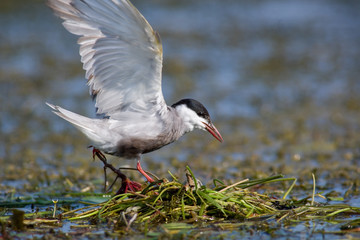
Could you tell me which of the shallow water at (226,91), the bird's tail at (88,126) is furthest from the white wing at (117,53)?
the shallow water at (226,91)

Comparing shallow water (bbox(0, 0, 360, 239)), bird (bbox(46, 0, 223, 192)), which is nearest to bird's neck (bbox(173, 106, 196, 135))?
bird (bbox(46, 0, 223, 192))

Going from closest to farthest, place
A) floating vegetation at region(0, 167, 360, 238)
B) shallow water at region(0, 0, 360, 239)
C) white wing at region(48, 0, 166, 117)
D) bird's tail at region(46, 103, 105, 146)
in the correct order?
white wing at region(48, 0, 166, 117) < floating vegetation at region(0, 167, 360, 238) < bird's tail at region(46, 103, 105, 146) < shallow water at region(0, 0, 360, 239)

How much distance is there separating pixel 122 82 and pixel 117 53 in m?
0.36

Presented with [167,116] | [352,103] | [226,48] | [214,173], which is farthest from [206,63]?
[167,116]

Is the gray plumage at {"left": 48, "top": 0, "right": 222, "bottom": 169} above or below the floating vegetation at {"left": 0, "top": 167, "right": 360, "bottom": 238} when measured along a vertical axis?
above

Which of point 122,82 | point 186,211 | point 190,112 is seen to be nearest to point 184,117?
point 190,112

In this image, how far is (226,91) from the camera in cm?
1144

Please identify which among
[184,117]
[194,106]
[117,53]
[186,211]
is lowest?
[186,211]

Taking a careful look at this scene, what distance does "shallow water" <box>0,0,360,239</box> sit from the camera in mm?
7723

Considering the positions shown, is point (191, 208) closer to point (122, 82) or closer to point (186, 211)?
point (186, 211)

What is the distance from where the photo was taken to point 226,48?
1445 centimetres

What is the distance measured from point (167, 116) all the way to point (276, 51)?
8.92 m

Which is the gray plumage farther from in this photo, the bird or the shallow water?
the shallow water

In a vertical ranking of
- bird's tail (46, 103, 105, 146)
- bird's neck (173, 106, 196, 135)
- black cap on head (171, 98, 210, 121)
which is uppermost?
black cap on head (171, 98, 210, 121)
